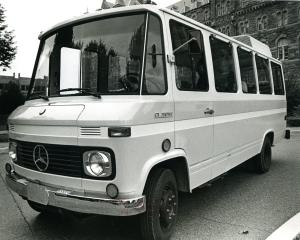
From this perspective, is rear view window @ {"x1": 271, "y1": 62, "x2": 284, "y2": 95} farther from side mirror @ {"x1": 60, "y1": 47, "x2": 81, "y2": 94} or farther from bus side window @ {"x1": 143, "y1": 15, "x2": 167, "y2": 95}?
side mirror @ {"x1": 60, "y1": 47, "x2": 81, "y2": 94}

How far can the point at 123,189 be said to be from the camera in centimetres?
345

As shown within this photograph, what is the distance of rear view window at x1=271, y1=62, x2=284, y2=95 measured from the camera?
830cm

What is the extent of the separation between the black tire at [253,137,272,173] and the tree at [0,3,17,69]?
22.7 meters

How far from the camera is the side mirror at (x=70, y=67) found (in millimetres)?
4270

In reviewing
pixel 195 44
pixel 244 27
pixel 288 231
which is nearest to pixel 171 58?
pixel 195 44

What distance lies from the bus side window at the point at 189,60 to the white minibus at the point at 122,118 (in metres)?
0.01

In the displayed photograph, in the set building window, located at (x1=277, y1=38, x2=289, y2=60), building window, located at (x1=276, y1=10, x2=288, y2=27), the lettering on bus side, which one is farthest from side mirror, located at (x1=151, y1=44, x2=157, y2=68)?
building window, located at (x1=276, y1=10, x2=288, y2=27)

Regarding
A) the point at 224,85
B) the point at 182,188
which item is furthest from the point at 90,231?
the point at 224,85

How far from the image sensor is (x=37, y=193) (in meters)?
3.88

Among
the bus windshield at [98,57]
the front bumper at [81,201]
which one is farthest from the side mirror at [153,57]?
the front bumper at [81,201]

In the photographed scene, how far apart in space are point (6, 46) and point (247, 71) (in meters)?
23.3

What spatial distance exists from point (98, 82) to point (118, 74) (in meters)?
0.26

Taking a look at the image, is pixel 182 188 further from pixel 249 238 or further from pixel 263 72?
pixel 263 72

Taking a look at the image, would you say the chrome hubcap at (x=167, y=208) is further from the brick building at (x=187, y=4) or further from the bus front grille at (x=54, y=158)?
the brick building at (x=187, y=4)
